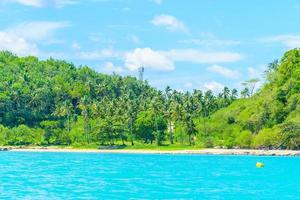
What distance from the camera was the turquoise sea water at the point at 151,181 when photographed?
189 feet

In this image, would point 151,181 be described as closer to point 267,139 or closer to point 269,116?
point 267,139

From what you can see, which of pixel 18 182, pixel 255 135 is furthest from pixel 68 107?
pixel 18 182

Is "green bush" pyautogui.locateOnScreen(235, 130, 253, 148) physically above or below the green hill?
below

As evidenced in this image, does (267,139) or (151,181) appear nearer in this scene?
(151,181)

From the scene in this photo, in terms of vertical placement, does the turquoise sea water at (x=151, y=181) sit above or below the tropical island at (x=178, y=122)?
below

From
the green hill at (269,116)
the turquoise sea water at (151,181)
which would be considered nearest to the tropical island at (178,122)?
the green hill at (269,116)

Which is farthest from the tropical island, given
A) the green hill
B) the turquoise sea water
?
the turquoise sea water

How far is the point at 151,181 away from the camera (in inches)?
2800

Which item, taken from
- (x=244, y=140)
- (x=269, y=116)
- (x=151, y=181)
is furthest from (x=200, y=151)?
(x=151, y=181)

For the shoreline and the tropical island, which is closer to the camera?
the shoreline

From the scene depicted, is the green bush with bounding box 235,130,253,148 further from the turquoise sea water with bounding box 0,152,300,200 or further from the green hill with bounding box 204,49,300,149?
the turquoise sea water with bounding box 0,152,300,200

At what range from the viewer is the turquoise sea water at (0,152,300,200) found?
57.5 metres

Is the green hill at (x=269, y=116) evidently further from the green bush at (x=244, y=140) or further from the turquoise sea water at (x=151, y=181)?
the turquoise sea water at (x=151, y=181)

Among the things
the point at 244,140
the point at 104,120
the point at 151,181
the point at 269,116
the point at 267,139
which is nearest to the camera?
the point at 151,181
